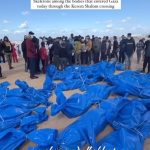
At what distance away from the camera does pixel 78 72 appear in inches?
331

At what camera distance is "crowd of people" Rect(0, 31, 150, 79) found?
30.0 ft

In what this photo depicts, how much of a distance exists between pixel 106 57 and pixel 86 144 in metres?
8.90

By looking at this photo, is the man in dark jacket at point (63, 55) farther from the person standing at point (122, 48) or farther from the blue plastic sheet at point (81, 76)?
the person standing at point (122, 48)

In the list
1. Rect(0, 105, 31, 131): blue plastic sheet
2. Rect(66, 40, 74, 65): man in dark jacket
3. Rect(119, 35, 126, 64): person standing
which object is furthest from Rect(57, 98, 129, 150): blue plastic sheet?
Rect(66, 40, 74, 65): man in dark jacket

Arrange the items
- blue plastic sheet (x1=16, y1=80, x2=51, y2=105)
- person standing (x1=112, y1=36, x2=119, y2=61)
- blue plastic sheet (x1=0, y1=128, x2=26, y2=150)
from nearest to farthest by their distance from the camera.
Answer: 1. blue plastic sheet (x1=0, y1=128, x2=26, y2=150)
2. blue plastic sheet (x1=16, y1=80, x2=51, y2=105)
3. person standing (x1=112, y1=36, x2=119, y2=61)

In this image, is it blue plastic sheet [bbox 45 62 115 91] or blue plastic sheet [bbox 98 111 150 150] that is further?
blue plastic sheet [bbox 45 62 115 91]

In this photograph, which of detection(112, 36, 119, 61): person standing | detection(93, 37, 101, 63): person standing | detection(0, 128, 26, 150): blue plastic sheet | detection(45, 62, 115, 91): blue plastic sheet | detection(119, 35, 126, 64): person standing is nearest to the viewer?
detection(0, 128, 26, 150): blue plastic sheet

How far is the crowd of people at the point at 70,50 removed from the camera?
915 centimetres

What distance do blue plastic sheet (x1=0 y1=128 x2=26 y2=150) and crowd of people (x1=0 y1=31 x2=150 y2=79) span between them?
191 inches

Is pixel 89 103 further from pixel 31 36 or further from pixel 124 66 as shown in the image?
pixel 124 66

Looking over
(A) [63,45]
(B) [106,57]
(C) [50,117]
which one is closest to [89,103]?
(C) [50,117]

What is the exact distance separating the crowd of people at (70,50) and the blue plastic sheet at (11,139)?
486cm

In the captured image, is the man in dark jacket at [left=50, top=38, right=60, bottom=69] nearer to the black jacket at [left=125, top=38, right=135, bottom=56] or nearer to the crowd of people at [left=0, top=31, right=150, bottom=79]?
the crowd of people at [left=0, top=31, right=150, bottom=79]

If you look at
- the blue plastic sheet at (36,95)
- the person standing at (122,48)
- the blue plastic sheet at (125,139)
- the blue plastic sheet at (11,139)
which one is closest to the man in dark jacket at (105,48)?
the person standing at (122,48)
